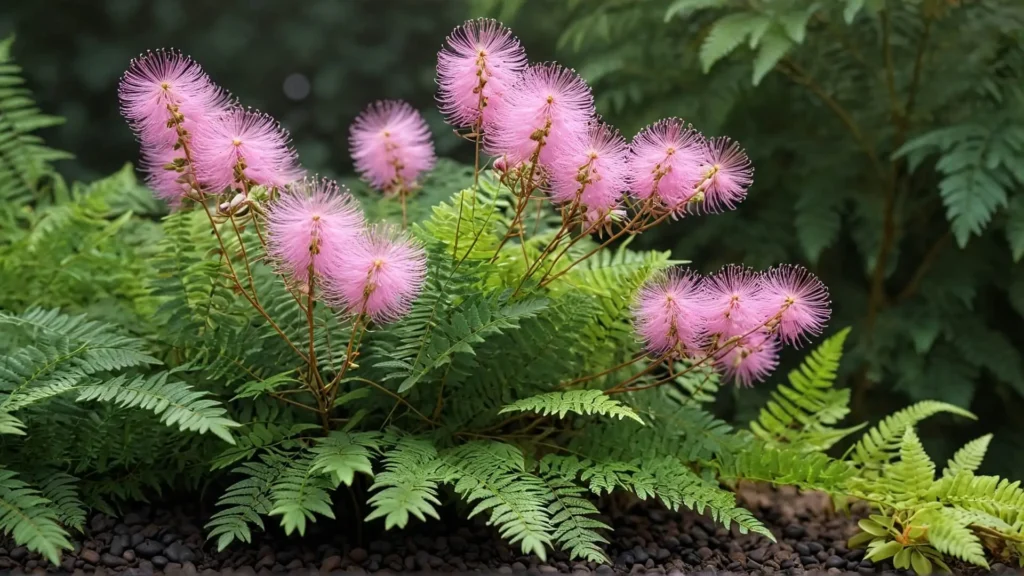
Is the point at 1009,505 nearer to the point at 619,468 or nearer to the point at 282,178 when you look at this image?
the point at 619,468

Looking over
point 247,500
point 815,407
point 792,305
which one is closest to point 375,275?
point 247,500

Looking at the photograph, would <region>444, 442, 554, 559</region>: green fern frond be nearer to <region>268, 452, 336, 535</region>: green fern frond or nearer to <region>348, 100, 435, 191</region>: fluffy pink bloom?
<region>268, 452, 336, 535</region>: green fern frond

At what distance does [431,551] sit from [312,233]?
50cm

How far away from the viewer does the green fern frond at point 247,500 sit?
112 cm

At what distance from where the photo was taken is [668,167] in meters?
1.24

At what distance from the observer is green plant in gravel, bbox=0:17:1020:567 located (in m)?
1.16

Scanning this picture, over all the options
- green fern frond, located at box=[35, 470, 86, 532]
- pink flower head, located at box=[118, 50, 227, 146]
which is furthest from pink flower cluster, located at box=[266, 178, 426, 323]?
green fern frond, located at box=[35, 470, 86, 532]

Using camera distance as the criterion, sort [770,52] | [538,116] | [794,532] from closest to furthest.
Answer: [538,116], [794,532], [770,52]

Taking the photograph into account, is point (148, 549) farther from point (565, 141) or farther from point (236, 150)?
point (565, 141)

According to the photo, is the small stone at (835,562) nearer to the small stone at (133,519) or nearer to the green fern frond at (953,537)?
the green fern frond at (953,537)

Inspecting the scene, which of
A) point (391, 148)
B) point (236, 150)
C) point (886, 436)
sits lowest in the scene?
point (886, 436)

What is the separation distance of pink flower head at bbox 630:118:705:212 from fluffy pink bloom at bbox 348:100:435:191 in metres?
0.47

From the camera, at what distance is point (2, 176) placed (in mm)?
1920

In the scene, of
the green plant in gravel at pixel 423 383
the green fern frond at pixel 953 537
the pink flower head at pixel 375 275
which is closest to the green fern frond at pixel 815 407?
the green plant in gravel at pixel 423 383
